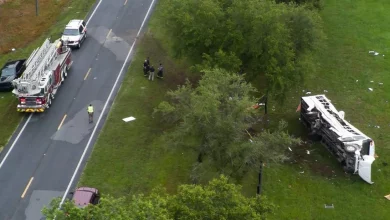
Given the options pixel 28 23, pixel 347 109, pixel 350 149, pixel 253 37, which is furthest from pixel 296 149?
pixel 28 23

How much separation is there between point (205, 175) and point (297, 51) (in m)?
12.4

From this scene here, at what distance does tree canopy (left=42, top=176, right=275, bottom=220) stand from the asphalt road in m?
11.0

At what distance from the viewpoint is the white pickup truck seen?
30641 millimetres

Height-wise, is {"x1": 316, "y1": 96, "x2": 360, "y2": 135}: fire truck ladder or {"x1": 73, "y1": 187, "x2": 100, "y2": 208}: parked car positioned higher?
{"x1": 73, "y1": 187, "x2": 100, "y2": 208}: parked car

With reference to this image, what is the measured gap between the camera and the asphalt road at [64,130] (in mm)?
29016

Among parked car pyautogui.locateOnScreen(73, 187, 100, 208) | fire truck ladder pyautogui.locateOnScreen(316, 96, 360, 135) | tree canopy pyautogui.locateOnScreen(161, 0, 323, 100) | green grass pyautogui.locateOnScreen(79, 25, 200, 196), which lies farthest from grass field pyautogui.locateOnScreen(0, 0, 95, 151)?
fire truck ladder pyautogui.locateOnScreen(316, 96, 360, 135)

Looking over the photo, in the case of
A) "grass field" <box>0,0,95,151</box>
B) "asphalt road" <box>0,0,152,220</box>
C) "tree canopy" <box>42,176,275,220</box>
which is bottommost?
"asphalt road" <box>0,0,152,220</box>

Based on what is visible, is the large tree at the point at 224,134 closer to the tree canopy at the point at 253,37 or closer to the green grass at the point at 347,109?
the green grass at the point at 347,109

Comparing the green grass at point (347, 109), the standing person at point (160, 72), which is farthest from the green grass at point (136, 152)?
the green grass at point (347, 109)

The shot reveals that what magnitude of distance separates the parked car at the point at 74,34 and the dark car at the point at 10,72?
197 inches

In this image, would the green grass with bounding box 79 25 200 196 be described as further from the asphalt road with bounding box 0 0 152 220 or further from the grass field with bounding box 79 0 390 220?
the asphalt road with bounding box 0 0 152 220

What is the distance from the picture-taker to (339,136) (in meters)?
31.9

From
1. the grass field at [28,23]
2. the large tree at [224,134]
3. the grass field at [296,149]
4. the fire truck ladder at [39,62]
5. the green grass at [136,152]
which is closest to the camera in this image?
the large tree at [224,134]

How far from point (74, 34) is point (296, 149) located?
22.0m
